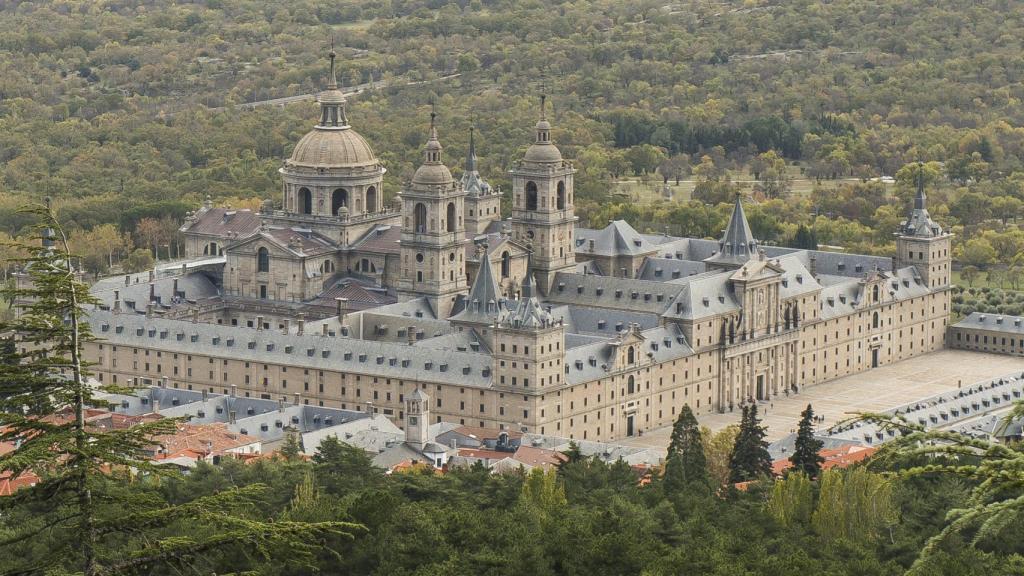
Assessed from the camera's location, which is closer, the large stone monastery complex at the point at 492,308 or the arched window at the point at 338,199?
the large stone monastery complex at the point at 492,308

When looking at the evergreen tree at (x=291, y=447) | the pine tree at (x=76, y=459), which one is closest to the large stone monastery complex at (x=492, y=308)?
the evergreen tree at (x=291, y=447)

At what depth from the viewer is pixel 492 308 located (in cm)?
13612

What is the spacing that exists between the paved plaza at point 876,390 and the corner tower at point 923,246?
5.60 metres

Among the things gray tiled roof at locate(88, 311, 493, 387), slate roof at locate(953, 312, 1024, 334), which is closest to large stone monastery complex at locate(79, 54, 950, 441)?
gray tiled roof at locate(88, 311, 493, 387)

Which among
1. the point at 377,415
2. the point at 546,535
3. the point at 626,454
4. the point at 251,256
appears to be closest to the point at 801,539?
the point at 546,535

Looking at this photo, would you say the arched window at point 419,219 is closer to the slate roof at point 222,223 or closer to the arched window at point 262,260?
the arched window at point 262,260

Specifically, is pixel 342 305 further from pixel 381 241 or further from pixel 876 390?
pixel 876 390

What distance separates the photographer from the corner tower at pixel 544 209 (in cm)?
15112

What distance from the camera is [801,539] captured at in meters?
91.5

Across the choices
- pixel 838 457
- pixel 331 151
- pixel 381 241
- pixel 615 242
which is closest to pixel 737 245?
pixel 615 242

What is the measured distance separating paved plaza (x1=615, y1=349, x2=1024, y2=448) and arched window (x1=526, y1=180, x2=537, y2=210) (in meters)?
20.1

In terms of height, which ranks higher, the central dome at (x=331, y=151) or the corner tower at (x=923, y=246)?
the central dome at (x=331, y=151)

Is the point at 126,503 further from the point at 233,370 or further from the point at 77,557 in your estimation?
the point at 233,370

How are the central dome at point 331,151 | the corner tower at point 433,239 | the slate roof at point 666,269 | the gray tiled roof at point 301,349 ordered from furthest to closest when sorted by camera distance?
the slate roof at point 666,269 < the central dome at point 331,151 < the corner tower at point 433,239 < the gray tiled roof at point 301,349
